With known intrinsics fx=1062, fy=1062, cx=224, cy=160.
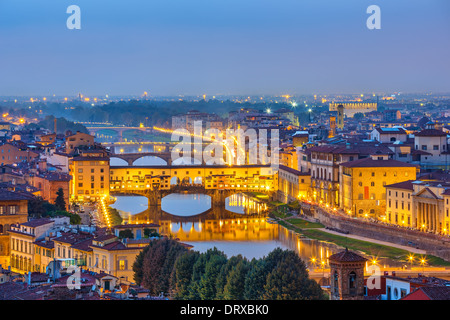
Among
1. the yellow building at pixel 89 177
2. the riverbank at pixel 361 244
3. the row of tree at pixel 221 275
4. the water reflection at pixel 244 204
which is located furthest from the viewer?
the yellow building at pixel 89 177

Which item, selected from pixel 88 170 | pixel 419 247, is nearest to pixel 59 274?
pixel 419 247

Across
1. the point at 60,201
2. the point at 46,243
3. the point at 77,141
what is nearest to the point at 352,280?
the point at 46,243

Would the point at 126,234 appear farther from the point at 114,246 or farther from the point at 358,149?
the point at 358,149

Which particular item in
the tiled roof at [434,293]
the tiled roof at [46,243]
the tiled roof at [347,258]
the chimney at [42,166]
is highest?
the tiled roof at [347,258]

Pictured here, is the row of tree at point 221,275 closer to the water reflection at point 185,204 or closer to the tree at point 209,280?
the tree at point 209,280

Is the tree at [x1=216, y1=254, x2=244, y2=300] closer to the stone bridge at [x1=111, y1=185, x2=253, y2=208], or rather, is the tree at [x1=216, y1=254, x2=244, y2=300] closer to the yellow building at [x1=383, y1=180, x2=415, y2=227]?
the yellow building at [x1=383, y1=180, x2=415, y2=227]

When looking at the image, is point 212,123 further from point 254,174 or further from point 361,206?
point 361,206

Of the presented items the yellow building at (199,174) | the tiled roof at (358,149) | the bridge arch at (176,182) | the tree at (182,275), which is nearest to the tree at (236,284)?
the tree at (182,275)

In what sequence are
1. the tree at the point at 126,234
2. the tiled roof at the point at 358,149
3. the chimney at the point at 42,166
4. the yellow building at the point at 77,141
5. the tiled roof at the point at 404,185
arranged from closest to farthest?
the tree at the point at 126,234
the tiled roof at the point at 404,185
the tiled roof at the point at 358,149
the chimney at the point at 42,166
the yellow building at the point at 77,141

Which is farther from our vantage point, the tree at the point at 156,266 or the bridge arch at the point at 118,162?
the bridge arch at the point at 118,162

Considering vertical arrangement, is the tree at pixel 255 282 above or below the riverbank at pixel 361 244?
above

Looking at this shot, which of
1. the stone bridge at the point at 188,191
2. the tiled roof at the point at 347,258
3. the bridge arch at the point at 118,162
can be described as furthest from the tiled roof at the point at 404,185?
the bridge arch at the point at 118,162
